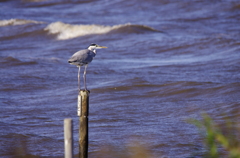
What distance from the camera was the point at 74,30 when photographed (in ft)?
64.4

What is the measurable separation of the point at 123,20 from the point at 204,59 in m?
10.1

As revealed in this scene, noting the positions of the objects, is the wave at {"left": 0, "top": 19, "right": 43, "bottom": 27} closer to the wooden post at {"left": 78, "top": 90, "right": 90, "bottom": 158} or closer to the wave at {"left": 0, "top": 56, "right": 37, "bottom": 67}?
the wave at {"left": 0, "top": 56, "right": 37, "bottom": 67}

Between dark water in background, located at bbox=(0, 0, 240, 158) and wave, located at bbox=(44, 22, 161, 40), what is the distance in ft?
0.15

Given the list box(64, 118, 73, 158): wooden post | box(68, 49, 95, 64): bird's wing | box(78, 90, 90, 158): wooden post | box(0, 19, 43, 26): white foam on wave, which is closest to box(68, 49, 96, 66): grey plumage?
box(68, 49, 95, 64): bird's wing

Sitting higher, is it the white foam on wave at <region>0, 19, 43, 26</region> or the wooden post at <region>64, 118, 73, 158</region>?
the white foam on wave at <region>0, 19, 43, 26</region>

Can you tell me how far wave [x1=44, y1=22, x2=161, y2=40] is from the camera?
1866 centimetres

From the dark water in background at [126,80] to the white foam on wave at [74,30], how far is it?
48 mm

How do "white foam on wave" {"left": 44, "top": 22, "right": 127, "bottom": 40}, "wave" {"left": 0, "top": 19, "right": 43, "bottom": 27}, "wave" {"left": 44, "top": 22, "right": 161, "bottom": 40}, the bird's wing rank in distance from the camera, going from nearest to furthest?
the bird's wing → "wave" {"left": 44, "top": 22, "right": 161, "bottom": 40} → "white foam on wave" {"left": 44, "top": 22, "right": 127, "bottom": 40} → "wave" {"left": 0, "top": 19, "right": 43, "bottom": 27}

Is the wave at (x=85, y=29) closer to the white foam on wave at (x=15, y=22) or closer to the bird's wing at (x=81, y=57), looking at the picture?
the white foam on wave at (x=15, y=22)

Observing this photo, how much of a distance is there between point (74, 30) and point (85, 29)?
0.52 meters

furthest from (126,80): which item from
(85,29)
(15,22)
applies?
(15,22)

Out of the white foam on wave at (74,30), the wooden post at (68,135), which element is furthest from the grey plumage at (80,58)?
the white foam on wave at (74,30)

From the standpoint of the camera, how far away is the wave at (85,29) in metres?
18.7

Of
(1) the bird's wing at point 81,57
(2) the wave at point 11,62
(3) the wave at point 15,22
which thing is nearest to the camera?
(1) the bird's wing at point 81,57
